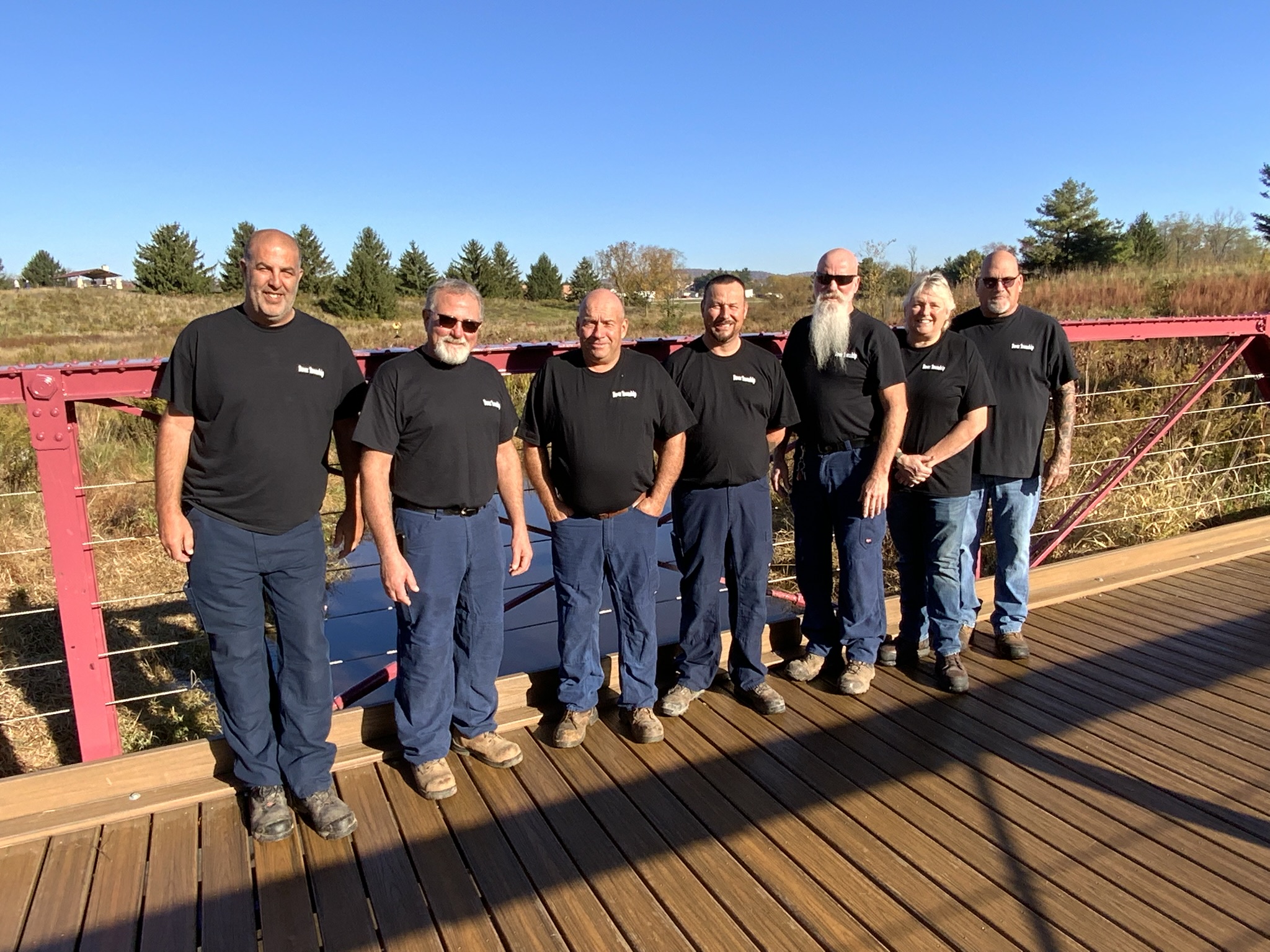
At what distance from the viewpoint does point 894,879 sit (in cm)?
209

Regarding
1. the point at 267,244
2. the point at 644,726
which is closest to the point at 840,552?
the point at 644,726

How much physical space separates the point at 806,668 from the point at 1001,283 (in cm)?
165

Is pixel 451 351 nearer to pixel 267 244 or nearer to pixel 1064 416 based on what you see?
pixel 267 244

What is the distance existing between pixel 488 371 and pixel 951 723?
193cm

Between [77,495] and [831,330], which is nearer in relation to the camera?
[77,495]

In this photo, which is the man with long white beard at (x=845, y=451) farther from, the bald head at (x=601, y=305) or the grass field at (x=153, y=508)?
the grass field at (x=153, y=508)

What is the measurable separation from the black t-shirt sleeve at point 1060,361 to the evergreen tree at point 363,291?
29.9m

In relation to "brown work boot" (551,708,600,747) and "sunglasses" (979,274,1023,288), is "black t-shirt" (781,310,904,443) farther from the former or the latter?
"brown work boot" (551,708,600,747)

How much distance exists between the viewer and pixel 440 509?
2.46 meters

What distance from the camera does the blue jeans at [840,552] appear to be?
3006 mm

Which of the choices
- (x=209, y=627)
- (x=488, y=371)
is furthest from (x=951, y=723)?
(x=209, y=627)

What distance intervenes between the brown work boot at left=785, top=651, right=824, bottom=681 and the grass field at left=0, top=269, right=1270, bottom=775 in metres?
2.24

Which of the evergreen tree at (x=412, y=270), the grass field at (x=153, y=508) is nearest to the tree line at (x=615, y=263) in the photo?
the evergreen tree at (x=412, y=270)

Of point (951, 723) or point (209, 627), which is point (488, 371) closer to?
point (209, 627)
